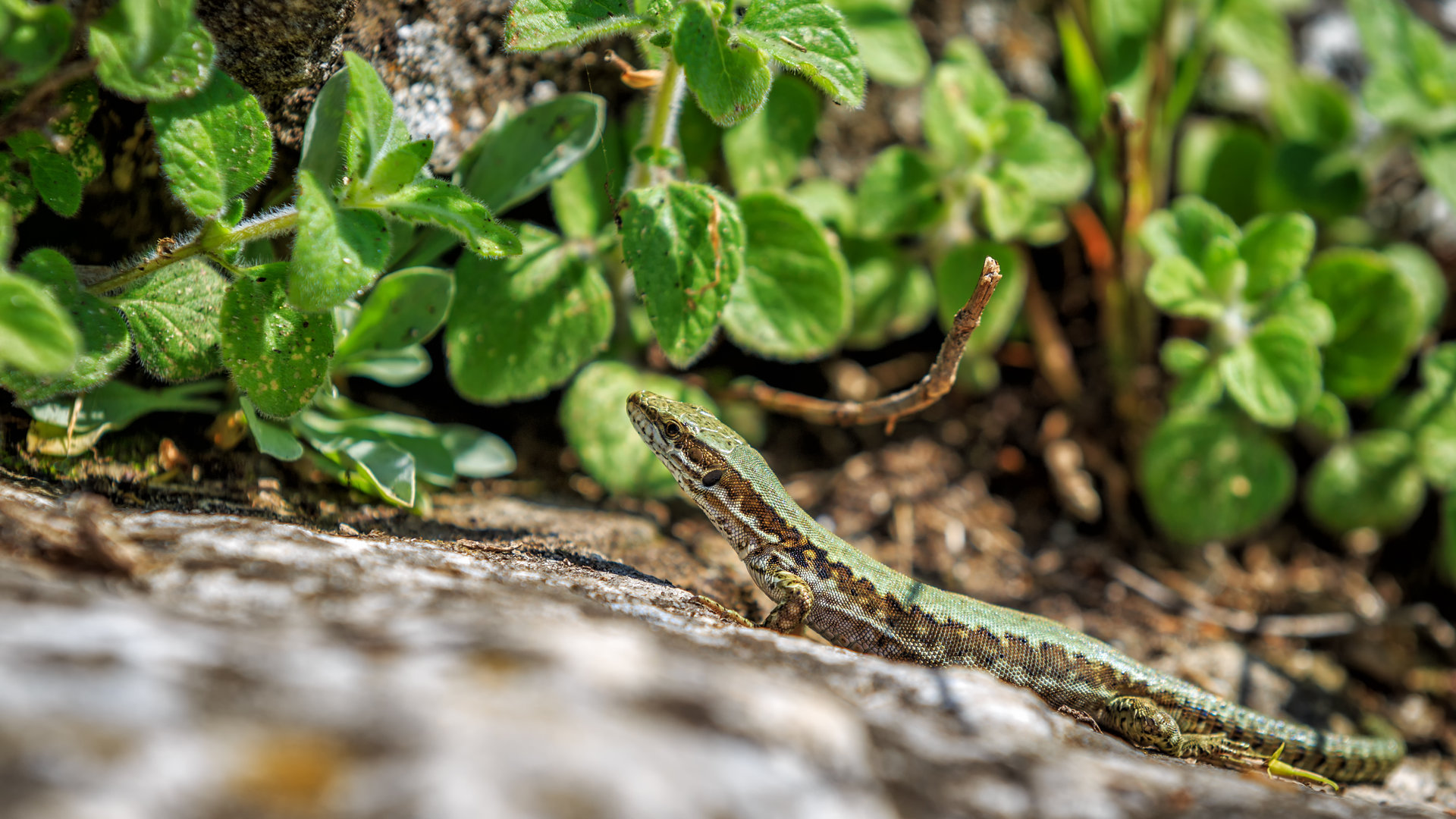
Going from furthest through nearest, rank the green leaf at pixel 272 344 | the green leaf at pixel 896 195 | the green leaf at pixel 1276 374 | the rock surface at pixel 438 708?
the green leaf at pixel 896 195 < the green leaf at pixel 1276 374 < the green leaf at pixel 272 344 < the rock surface at pixel 438 708

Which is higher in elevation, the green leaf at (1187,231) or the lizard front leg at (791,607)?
the green leaf at (1187,231)

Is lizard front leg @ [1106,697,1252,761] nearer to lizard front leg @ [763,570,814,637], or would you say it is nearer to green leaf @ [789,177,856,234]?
lizard front leg @ [763,570,814,637]

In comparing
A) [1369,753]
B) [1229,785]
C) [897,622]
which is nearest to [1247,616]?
[1369,753]

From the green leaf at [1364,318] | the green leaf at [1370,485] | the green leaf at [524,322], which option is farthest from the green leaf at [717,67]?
the green leaf at [1370,485]

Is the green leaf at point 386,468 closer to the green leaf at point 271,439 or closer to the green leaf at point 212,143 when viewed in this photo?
the green leaf at point 271,439

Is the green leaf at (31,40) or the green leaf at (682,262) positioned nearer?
the green leaf at (31,40)

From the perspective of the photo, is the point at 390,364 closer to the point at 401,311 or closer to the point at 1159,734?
the point at 401,311
